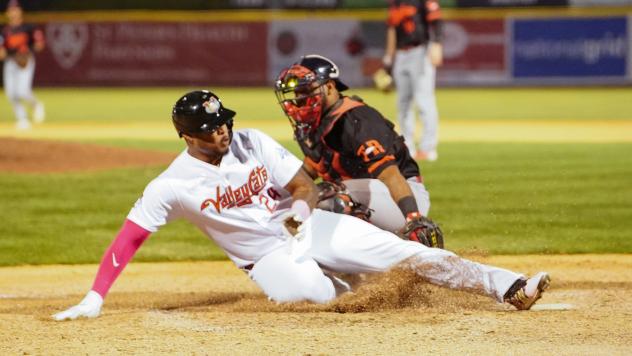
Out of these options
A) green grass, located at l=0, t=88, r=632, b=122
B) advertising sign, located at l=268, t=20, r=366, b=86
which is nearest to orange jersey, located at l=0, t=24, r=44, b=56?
green grass, located at l=0, t=88, r=632, b=122

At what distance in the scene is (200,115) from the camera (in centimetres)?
538

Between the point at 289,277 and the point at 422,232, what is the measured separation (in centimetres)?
74

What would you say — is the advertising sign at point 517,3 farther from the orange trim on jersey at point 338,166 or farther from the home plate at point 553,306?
the home plate at point 553,306

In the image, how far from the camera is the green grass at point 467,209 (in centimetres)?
829

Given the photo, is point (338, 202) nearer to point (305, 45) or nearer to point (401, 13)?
point (401, 13)

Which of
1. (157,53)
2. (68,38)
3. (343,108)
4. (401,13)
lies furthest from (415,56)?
(68,38)

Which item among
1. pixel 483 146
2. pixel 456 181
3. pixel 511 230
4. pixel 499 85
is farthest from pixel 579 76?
pixel 511 230

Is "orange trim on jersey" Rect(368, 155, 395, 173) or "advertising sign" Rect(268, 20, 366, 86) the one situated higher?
"orange trim on jersey" Rect(368, 155, 395, 173)

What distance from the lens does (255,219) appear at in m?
5.66

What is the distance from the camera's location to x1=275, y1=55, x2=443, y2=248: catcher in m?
6.01

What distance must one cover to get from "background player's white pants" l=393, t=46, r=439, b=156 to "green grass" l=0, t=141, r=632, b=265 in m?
0.54

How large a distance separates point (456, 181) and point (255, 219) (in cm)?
597

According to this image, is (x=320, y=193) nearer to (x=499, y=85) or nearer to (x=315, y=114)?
(x=315, y=114)

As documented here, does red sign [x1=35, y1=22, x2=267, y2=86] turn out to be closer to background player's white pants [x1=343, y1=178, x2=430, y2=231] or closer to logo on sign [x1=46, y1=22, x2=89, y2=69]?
logo on sign [x1=46, y1=22, x2=89, y2=69]
